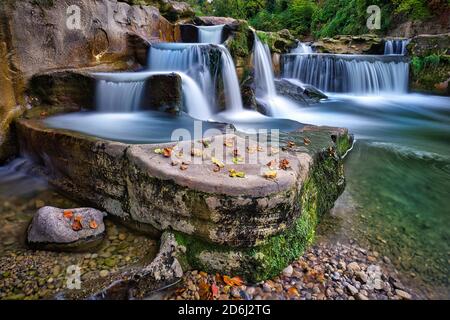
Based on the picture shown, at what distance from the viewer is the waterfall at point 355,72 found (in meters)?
11.8

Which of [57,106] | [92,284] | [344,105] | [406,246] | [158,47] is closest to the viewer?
[92,284]

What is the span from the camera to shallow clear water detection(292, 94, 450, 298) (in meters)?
2.66

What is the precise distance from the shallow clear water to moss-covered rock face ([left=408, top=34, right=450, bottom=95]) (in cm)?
415

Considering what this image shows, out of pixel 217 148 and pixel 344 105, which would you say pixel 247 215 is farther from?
pixel 344 105

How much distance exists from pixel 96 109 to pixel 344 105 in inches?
319

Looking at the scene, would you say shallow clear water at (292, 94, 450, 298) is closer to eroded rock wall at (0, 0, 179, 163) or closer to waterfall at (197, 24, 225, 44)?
waterfall at (197, 24, 225, 44)

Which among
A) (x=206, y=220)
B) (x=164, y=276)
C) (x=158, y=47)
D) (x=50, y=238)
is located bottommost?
(x=164, y=276)

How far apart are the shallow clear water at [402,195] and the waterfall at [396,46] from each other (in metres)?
6.74

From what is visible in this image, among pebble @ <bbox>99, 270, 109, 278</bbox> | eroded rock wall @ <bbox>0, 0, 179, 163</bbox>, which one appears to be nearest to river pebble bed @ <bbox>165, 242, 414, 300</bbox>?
pebble @ <bbox>99, 270, 109, 278</bbox>

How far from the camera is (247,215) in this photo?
87.6 inches

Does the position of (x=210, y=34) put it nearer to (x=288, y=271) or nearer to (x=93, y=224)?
(x=93, y=224)

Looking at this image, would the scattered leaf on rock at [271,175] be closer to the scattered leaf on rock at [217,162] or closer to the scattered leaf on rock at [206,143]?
the scattered leaf on rock at [217,162]

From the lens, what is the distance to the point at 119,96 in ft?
17.3

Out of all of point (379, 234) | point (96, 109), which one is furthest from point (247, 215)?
point (96, 109)
